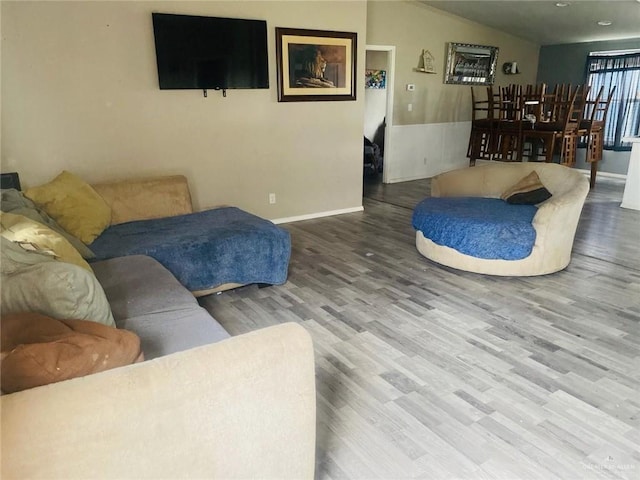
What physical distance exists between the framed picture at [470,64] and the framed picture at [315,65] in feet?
9.55

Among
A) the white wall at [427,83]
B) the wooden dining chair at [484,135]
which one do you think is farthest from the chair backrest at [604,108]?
the white wall at [427,83]

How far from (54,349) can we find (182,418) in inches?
14.1

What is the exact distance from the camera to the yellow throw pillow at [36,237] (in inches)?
74.6

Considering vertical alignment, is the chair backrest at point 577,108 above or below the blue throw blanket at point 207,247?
above

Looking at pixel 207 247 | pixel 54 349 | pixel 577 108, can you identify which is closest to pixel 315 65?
pixel 207 247

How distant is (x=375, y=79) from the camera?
7.95 m

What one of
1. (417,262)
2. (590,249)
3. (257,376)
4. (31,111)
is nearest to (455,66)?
(590,249)

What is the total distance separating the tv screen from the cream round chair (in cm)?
216

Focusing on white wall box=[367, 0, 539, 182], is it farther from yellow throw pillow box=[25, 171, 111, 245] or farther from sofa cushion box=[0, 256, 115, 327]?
sofa cushion box=[0, 256, 115, 327]

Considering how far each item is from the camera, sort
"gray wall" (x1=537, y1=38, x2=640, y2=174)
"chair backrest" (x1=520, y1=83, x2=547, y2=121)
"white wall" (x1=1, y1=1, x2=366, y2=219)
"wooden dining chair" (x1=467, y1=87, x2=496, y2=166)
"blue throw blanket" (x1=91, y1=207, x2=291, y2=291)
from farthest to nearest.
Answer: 1. "gray wall" (x1=537, y1=38, x2=640, y2=174)
2. "wooden dining chair" (x1=467, y1=87, x2=496, y2=166)
3. "chair backrest" (x1=520, y1=83, x2=547, y2=121)
4. "white wall" (x1=1, y1=1, x2=366, y2=219)
5. "blue throw blanket" (x1=91, y1=207, x2=291, y2=291)

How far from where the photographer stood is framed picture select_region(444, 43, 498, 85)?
7215mm

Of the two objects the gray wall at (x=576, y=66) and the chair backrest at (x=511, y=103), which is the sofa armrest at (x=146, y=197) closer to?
the chair backrest at (x=511, y=103)

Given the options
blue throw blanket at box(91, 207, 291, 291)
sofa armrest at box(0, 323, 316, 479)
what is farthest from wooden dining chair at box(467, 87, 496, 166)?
sofa armrest at box(0, 323, 316, 479)

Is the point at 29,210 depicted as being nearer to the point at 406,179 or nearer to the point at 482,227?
the point at 482,227
